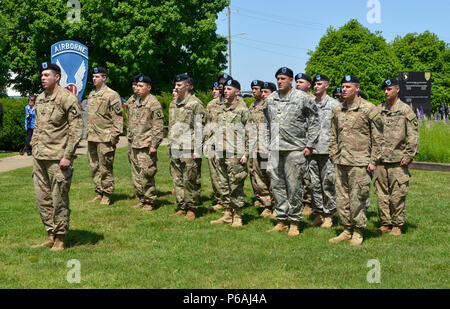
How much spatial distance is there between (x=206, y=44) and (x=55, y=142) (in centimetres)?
3151

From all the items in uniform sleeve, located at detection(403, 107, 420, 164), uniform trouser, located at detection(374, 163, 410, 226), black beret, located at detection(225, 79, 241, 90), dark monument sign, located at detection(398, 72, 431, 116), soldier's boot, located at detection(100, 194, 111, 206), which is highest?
dark monument sign, located at detection(398, 72, 431, 116)

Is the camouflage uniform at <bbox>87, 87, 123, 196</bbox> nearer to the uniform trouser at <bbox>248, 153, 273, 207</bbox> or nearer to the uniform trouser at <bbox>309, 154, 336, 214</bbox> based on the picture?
the uniform trouser at <bbox>248, 153, 273, 207</bbox>

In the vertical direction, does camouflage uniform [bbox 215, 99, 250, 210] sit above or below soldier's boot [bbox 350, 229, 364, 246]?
above

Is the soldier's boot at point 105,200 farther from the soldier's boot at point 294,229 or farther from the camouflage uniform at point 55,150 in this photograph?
the soldier's boot at point 294,229

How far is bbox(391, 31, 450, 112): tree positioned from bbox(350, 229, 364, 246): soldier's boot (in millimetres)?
39880

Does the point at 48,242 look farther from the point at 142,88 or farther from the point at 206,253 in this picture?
the point at 142,88

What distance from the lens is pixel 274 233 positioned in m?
7.82

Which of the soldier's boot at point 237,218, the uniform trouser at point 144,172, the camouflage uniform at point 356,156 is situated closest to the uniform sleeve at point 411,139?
the camouflage uniform at point 356,156

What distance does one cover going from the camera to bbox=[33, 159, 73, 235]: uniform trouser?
6715 mm

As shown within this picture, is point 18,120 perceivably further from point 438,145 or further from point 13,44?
point 13,44

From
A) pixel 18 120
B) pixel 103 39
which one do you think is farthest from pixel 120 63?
pixel 18 120

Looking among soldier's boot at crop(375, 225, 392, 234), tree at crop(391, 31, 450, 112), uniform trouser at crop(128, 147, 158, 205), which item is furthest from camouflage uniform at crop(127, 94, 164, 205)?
tree at crop(391, 31, 450, 112)

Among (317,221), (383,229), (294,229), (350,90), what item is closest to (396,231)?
(383,229)

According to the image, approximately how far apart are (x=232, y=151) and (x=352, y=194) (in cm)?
220
